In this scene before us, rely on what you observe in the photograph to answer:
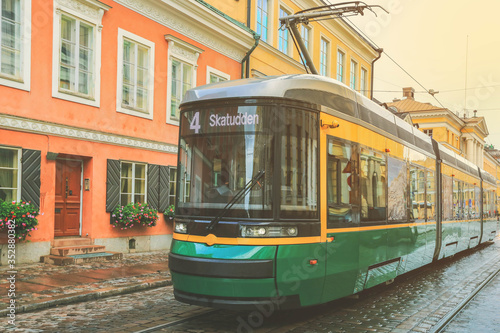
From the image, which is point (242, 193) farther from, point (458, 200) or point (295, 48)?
point (295, 48)

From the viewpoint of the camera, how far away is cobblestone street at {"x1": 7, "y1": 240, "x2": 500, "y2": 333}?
21.7 ft

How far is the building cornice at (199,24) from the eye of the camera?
15625 millimetres

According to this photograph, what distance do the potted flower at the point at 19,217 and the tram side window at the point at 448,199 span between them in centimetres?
952

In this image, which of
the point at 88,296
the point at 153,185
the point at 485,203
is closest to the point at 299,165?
the point at 88,296

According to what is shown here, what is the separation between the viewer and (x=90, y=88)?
44.6 ft

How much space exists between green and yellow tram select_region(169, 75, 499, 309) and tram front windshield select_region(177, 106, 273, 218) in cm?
1

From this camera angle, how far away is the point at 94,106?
13602 mm

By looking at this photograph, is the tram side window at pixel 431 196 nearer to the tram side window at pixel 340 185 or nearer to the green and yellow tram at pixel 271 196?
the green and yellow tram at pixel 271 196

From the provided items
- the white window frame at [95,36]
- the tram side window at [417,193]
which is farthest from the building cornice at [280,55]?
the tram side window at [417,193]

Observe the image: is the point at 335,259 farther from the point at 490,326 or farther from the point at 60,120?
the point at 60,120

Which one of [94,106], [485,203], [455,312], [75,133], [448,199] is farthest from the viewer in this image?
[485,203]

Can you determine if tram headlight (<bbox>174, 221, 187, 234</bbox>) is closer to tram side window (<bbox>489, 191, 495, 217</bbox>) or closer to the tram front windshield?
the tram front windshield

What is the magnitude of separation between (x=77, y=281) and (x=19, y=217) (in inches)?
92.7

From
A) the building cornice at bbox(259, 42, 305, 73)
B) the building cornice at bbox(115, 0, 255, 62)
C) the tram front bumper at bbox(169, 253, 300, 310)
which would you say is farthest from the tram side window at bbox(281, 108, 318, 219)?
the building cornice at bbox(259, 42, 305, 73)
